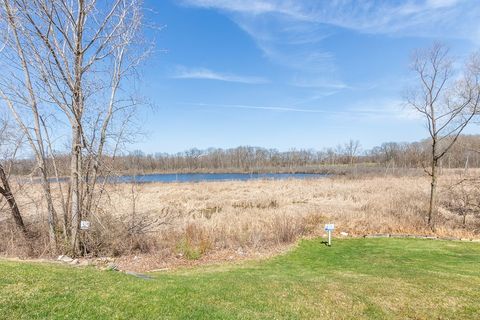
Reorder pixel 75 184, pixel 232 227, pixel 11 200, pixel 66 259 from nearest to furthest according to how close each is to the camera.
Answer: pixel 66 259 → pixel 75 184 → pixel 11 200 → pixel 232 227

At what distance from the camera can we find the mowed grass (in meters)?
4.30

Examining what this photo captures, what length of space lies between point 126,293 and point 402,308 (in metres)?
4.29

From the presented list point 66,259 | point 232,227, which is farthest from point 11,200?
point 232,227

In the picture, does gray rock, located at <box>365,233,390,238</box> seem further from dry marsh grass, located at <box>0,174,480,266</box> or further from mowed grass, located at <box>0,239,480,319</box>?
mowed grass, located at <box>0,239,480,319</box>

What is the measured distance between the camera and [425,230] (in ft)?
42.9

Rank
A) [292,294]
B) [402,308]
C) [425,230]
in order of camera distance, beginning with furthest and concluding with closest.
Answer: [425,230], [292,294], [402,308]

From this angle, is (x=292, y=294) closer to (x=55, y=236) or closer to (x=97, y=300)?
(x=97, y=300)

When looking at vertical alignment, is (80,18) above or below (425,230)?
above

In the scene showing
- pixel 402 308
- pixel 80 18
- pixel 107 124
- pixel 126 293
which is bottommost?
pixel 402 308

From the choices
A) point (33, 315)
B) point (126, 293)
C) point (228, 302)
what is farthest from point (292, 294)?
point (33, 315)

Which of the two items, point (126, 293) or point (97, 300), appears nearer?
point (97, 300)

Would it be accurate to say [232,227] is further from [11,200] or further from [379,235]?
[11,200]

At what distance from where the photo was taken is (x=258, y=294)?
553 centimetres

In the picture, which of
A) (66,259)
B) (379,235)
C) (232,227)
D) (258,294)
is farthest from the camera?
(232,227)
